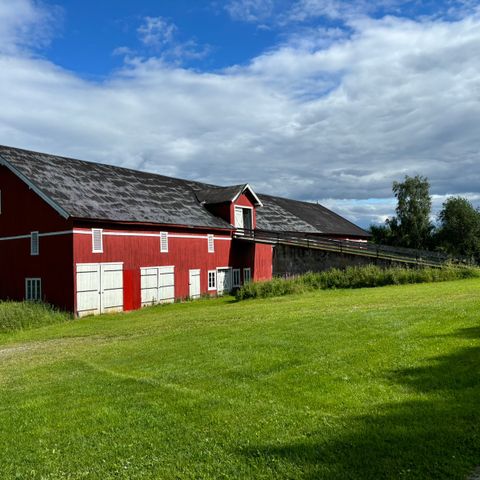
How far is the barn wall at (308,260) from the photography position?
106 ft

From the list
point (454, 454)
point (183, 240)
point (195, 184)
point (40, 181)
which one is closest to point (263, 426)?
point (454, 454)

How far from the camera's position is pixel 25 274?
27781 mm

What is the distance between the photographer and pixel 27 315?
23406 millimetres

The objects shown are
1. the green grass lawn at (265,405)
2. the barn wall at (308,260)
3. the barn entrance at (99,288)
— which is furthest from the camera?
the barn wall at (308,260)

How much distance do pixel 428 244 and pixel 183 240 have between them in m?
36.2

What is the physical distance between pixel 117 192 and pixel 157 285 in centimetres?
620

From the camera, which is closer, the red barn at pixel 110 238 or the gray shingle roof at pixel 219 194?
the red barn at pixel 110 238

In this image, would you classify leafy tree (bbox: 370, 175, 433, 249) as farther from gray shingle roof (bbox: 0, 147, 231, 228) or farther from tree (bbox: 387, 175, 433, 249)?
gray shingle roof (bbox: 0, 147, 231, 228)

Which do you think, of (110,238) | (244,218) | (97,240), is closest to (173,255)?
(110,238)

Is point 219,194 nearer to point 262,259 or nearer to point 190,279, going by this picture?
point 262,259

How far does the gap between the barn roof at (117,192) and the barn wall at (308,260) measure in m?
4.40

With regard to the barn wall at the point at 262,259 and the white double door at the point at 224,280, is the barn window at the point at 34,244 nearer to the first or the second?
the white double door at the point at 224,280

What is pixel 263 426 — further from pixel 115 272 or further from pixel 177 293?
pixel 177 293

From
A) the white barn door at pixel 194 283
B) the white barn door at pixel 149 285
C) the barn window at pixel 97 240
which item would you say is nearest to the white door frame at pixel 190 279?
the white barn door at pixel 194 283
